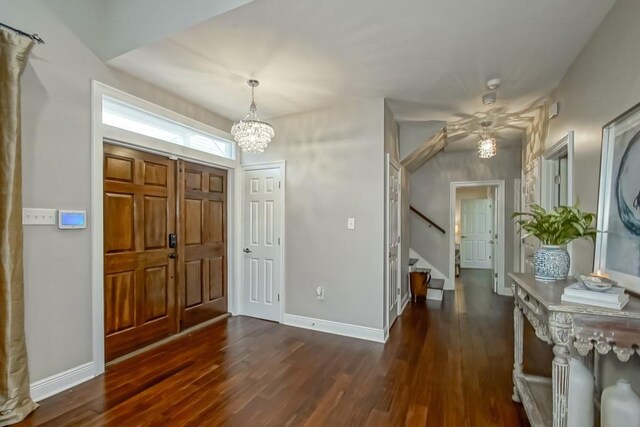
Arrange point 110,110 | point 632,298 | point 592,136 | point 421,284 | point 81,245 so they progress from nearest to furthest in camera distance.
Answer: point 632,298, point 592,136, point 81,245, point 110,110, point 421,284

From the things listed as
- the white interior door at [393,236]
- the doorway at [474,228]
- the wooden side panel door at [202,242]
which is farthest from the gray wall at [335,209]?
the doorway at [474,228]

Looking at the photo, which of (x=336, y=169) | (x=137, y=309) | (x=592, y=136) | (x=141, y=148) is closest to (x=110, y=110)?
(x=141, y=148)

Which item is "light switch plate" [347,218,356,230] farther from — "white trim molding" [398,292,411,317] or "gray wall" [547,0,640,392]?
"gray wall" [547,0,640,392]

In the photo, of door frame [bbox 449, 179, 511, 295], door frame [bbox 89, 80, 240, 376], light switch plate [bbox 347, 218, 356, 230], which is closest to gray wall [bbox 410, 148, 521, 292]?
door frame [bbox 449, 179, 511, 295]

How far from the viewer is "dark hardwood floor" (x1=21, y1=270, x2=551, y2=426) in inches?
78.6

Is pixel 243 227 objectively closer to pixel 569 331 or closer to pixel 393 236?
pixel 393 236

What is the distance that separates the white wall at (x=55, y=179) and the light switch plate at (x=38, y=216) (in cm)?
4

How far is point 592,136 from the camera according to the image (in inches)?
84.8

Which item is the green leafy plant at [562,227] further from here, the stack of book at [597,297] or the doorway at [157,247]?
the doorway at [157,247]

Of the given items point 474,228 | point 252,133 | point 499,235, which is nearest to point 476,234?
point 474,228

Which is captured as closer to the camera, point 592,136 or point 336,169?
point 592,136

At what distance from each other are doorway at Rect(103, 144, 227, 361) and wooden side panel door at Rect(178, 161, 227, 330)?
11 millimetres

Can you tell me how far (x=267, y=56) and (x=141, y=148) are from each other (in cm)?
152

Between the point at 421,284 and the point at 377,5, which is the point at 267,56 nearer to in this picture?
the point at 377,5
